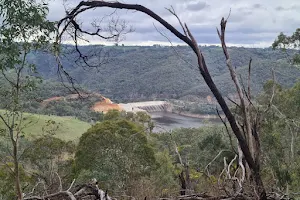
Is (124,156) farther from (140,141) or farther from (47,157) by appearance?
(47,157)

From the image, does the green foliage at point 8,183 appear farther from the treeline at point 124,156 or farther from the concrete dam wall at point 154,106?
the concrete dam wall at point 154,106

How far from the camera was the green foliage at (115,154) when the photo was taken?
1122 centimetres

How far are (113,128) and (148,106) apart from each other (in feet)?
120

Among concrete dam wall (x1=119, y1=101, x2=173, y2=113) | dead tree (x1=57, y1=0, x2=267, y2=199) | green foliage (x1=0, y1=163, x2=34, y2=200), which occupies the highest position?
dead tree (x1=57, y1=0, x2=267, y2=199)

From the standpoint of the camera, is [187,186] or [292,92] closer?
[187,186]

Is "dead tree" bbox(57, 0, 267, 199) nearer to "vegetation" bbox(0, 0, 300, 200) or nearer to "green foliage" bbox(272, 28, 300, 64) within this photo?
"vegetation" bbox(0, 0, 300, 200)

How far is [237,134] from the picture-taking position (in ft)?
6.43

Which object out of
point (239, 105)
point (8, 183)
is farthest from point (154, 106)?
point (239, 105)

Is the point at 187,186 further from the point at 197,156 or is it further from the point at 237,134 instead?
the point at 197,156

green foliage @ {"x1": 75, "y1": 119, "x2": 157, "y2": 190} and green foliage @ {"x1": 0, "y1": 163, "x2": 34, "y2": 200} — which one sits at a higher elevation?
green foliage @ {"x1": 75, "y1": 119, "x2": 157, "y2": 190}

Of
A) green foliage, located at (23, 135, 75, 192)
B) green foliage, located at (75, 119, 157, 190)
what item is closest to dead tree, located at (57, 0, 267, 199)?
green foliage, located at (75, 119, 157, 190)

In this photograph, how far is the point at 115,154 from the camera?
11.5m

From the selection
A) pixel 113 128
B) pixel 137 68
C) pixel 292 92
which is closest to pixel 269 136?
pixel 292 92

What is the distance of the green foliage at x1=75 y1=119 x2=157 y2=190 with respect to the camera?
11219 mm
